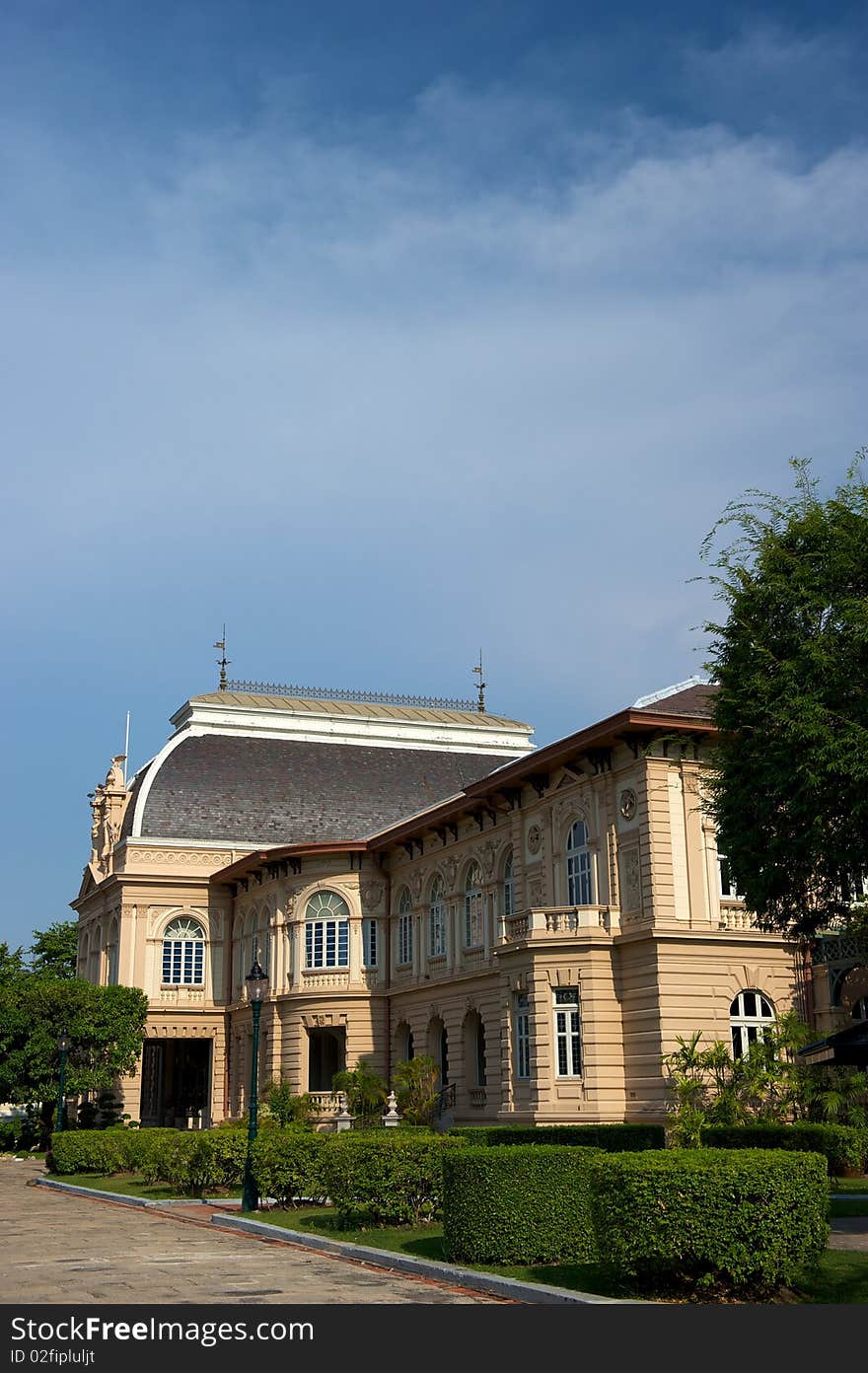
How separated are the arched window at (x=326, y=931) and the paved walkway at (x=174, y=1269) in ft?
79.9

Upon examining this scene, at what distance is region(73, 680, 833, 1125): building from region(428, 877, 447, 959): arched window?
0.13m

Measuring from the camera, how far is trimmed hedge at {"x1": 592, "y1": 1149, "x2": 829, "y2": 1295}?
12992 mm

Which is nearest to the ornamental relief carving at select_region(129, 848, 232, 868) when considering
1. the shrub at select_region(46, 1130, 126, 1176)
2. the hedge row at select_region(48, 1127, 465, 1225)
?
the shrub at select_region(46, 1130, 126, 1176)

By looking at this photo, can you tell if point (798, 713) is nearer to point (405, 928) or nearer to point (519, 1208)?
point (519, 1208)

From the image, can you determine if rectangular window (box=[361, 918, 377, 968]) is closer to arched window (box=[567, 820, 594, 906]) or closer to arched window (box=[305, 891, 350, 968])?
arched window (box=[305, 891, 350, 968])

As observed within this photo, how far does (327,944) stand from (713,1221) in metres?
37.7

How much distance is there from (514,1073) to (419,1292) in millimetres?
21201

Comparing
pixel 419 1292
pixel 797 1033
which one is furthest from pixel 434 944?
pixel 419 1292

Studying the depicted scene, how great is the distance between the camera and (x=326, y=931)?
49.9 m

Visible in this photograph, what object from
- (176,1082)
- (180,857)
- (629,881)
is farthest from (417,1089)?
(176,1082)

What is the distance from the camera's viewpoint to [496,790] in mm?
39906

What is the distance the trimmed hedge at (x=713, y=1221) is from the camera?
12992 mm

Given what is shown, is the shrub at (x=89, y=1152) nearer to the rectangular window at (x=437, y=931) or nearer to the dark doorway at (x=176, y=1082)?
the rectangular window at (x=437, y=931)

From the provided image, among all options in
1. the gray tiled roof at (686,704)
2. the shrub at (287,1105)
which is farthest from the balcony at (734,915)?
the shrub at (287,1105)
